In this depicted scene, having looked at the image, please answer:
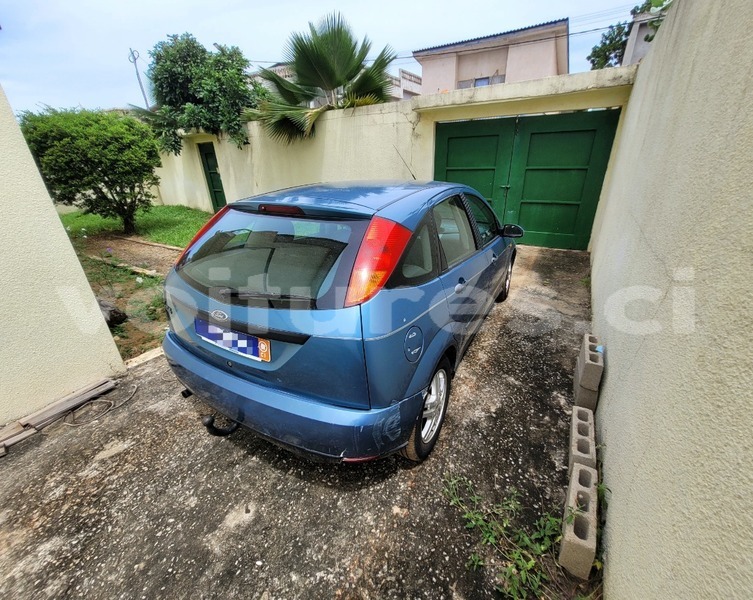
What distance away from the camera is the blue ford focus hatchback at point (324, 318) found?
4.64 ft

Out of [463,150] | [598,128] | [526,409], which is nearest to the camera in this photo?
[526,409]

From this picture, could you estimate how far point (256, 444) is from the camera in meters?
2.16

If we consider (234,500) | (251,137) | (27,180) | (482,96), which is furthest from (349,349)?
(251,137)

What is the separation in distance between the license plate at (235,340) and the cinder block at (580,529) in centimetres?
154

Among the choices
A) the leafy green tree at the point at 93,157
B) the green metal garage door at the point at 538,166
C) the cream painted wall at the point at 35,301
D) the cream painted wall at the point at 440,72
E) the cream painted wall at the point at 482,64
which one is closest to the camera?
the cream painted wall at the point at 35,301

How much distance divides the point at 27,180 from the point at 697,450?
12.0 feet

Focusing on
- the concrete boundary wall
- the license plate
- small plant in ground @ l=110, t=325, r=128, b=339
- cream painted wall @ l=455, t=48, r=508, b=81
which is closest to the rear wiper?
the license plate

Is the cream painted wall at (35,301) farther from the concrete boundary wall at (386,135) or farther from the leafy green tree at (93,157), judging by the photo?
the leafy green tree at (93,157)

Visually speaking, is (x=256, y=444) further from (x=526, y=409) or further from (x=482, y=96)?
(x=482, y=96)

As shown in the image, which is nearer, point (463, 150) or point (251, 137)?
point (463, 150)

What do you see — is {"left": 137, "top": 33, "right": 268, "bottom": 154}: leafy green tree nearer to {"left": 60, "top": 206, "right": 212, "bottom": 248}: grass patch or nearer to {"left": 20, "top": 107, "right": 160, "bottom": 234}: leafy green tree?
{"left": 20, "top": 107, "right": 160, "bottom": 234}: leafy green tree

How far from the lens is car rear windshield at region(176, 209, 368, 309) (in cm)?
147

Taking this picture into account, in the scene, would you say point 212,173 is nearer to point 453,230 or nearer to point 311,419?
point 453,230

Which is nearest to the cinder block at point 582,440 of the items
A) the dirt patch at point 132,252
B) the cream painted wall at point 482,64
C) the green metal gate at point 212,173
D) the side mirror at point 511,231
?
the side mirror at point 511,231
